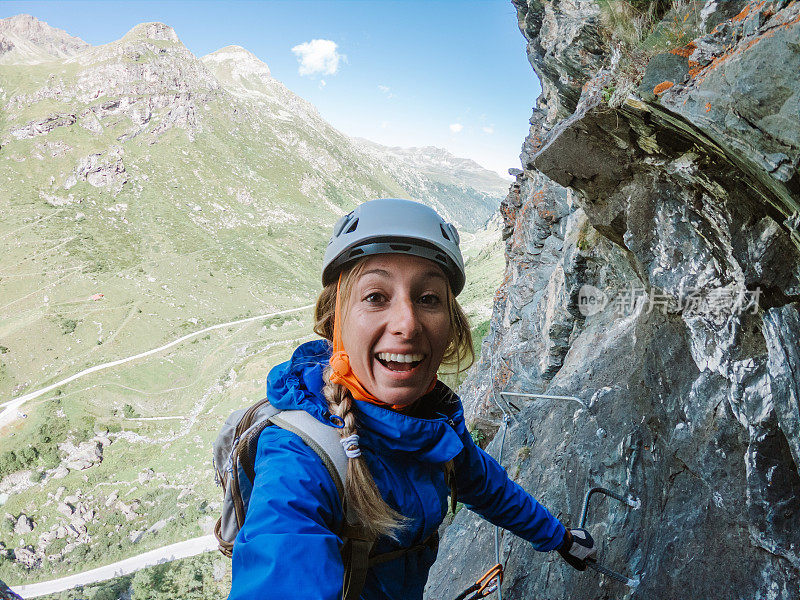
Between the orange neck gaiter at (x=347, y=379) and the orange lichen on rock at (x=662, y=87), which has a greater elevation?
the orange lichen on rock at (x=662, y=87)

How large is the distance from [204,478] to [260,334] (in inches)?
1538

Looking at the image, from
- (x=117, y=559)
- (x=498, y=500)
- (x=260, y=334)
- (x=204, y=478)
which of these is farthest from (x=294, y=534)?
(x=260, y=334)

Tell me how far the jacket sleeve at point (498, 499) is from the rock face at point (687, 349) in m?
1.12

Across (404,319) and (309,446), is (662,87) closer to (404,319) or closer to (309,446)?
(404,319)

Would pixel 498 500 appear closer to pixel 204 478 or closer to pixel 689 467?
pixel 689 467

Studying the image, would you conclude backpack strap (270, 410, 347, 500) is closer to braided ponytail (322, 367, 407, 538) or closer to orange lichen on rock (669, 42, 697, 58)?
braided ponytail (322, 367, 407, 538)

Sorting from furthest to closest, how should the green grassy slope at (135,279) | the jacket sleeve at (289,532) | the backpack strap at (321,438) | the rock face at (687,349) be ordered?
1. the green grassy slope at (135,279)
2. the rock face at (687,349)
3. the backpack strap at (321,438)
4. the jacket sleeve at (289,532)

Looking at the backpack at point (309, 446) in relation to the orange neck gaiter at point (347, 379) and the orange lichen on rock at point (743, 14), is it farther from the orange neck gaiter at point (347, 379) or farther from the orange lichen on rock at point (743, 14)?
the orange lichen on rock at point (743, 14)

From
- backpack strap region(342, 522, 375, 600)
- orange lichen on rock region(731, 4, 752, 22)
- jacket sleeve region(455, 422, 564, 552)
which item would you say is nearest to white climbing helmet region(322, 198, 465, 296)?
jacket sleeve region(455, 422, 564, 552)

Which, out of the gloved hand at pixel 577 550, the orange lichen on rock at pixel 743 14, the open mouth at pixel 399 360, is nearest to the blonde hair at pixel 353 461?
the open mouth at pixel 399 360

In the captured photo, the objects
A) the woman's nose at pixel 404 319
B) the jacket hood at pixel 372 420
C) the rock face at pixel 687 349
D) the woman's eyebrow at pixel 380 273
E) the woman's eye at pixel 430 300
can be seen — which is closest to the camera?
the jacket hood at pixel 372 420

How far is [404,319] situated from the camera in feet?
8.17

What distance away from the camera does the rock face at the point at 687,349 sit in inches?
137

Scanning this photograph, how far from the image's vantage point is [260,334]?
305 ft
